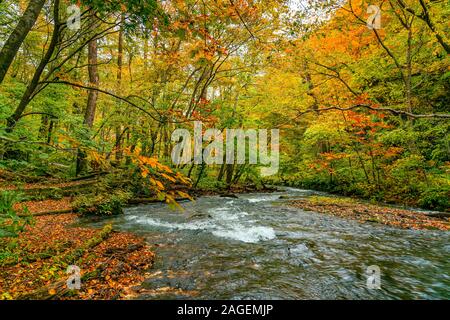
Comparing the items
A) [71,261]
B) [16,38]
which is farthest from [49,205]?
[16,38]

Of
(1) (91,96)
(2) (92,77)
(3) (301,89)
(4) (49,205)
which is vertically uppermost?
(3) (301,89)

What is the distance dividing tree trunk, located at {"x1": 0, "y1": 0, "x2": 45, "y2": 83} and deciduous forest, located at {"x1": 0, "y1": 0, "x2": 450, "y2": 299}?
0.05ft

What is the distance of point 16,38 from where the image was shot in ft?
11.7

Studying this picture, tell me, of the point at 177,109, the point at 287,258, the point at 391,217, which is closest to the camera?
the point at 287,258

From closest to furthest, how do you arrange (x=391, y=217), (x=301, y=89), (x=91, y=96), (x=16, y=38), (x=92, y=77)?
1. (x=16, y=38)
2. (x=391, y=217)
3. (x=92, y=77)
4. (x=91, y=96)
5. (x=301, y=89)

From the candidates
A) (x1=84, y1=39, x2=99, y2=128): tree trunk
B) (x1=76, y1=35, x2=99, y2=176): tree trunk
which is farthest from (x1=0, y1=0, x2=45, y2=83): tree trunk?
(x1=76, y1=35, x2=99, y2=176): tree trunk

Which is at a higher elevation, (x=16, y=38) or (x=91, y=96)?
(x=91, y=96)

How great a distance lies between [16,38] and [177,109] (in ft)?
28.1

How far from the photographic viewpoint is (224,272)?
4.65m

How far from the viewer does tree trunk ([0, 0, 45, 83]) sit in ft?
11.5

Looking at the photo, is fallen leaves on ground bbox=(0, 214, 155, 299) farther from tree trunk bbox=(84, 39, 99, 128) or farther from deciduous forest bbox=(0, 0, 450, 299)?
tree trunk bbox=(84, 39, 99, 128)

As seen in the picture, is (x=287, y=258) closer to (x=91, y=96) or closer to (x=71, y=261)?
(x=71, y=261)

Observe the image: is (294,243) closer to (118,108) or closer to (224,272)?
(224,272)
